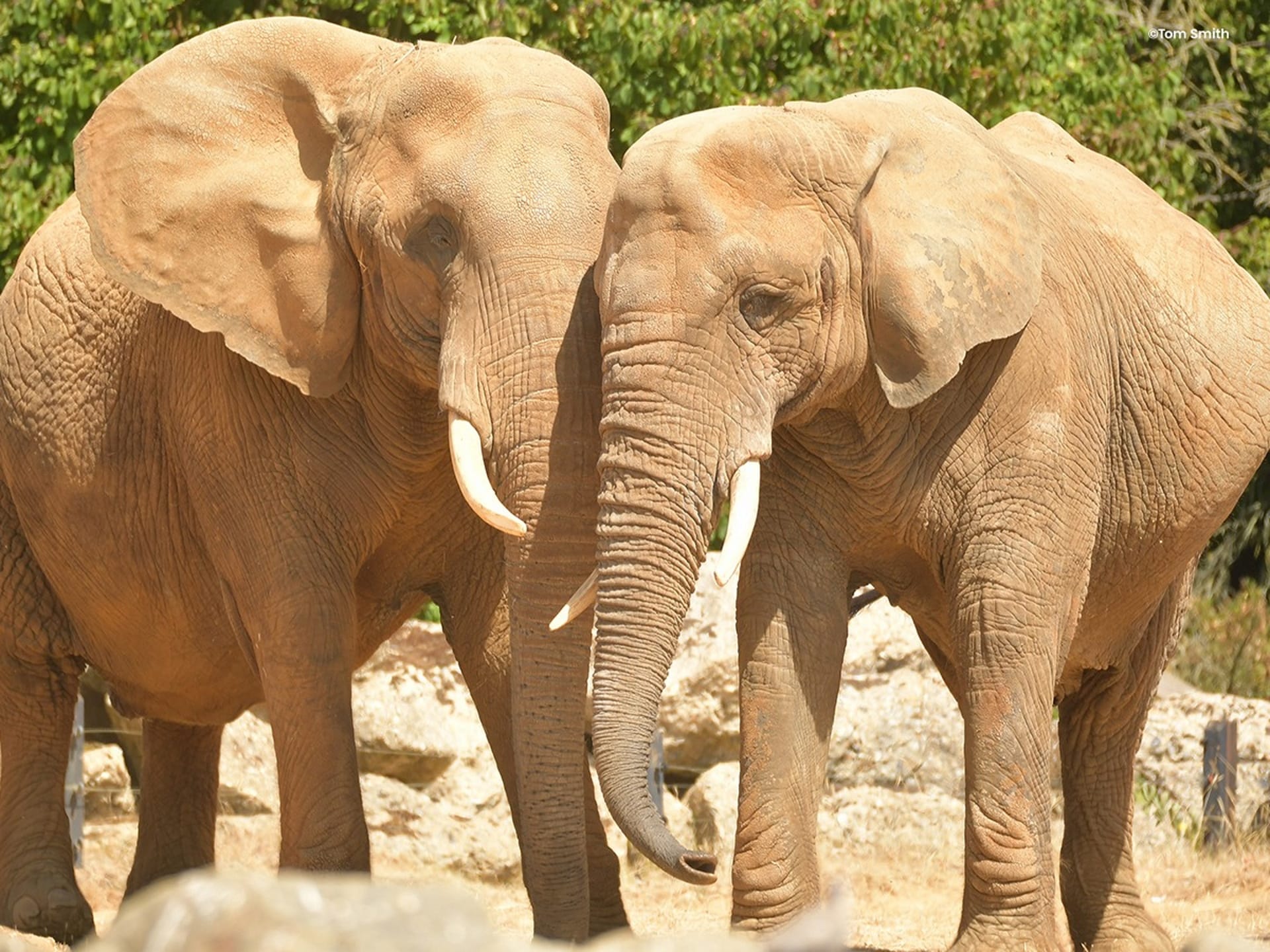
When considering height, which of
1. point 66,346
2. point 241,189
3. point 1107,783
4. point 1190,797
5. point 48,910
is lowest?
point 1190,797

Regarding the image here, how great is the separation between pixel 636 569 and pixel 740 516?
0.30 metres

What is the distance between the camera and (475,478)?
634cm

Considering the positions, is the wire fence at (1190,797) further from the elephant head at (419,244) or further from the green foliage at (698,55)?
the elephant head at (419,244)

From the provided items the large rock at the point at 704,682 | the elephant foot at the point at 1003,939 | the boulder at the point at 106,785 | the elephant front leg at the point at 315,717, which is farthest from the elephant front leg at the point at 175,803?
the elephant foot at the point at 1003,939

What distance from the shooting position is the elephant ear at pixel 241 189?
703 cm

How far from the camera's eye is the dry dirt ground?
364 inches

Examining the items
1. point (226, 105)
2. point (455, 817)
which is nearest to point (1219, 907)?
point (455, 817)

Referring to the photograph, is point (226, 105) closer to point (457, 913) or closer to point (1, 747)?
point (1, 747)

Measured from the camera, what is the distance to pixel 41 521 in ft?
26.6

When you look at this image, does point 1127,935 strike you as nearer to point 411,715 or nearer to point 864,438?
point 864,438

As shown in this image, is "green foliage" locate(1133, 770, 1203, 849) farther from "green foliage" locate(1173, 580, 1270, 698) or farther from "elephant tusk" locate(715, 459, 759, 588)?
"elephant tusk" locate(715, 459, 759, 588)

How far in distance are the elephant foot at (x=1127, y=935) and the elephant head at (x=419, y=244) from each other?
2169mm

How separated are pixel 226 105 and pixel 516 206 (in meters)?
1.25

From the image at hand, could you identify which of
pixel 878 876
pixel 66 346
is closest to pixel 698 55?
pixel 878 876
